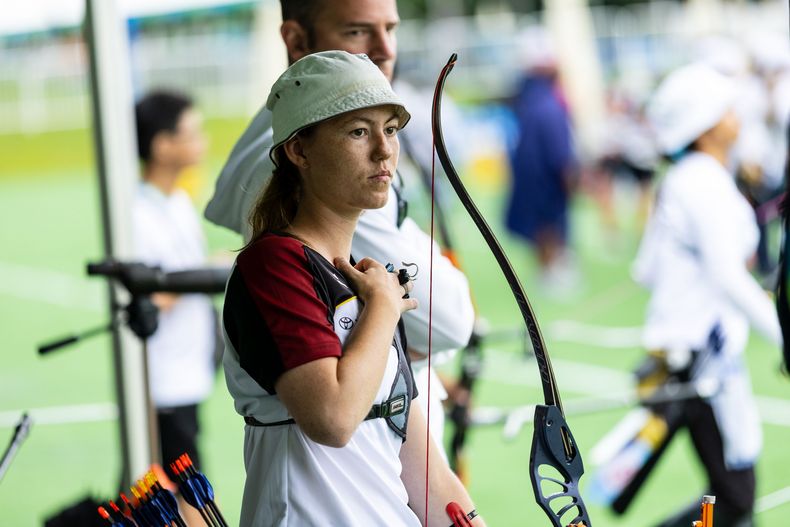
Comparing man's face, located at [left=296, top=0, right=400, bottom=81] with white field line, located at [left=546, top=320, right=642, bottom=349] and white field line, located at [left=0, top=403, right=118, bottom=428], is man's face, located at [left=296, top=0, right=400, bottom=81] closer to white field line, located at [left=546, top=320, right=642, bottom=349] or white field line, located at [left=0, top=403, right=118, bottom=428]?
white field line, located at [left=0, top=403, right=118, bottom=428]

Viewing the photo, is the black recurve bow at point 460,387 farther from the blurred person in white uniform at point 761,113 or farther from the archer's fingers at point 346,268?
the blurred person in white uniform at point 761,113

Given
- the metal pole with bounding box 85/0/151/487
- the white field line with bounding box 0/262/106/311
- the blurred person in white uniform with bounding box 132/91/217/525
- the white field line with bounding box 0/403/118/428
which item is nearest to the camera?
the metal pole with bounding box 85/0/151/487

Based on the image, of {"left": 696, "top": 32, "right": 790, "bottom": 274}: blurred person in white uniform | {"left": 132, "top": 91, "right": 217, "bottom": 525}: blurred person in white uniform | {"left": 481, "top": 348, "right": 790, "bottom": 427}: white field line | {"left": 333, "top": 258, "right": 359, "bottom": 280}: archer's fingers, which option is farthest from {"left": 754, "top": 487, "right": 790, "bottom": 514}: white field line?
{"left": 696, "top": 32, "right": 790, "bottom": 274}: blurred person in white uniform

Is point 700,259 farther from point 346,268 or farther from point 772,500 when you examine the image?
point 346,268

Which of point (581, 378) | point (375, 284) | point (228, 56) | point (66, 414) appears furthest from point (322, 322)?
point (228, 56)

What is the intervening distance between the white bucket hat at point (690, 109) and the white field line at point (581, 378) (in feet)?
7.85

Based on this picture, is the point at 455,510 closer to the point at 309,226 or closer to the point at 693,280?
the point at 309,226

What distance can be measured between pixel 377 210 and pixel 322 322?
569mm

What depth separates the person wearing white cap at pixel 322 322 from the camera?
5.33 feet

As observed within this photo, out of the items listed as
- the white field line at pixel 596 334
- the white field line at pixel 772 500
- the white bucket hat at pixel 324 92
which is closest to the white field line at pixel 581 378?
the white field line at pixel 596 334

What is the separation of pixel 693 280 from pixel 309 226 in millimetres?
2716

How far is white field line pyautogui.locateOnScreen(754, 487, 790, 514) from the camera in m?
4.42

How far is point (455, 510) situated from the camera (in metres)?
1.93

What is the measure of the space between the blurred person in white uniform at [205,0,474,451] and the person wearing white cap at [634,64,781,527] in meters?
1.97
